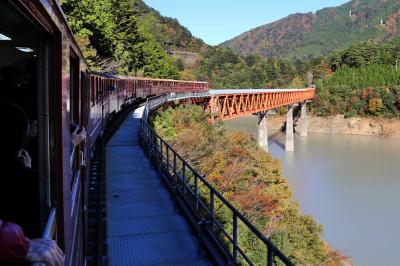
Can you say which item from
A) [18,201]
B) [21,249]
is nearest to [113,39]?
[18,201]

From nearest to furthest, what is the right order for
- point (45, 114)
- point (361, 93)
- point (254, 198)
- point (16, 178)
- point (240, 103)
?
point (16, 178) → point (45, 114) → point (254, 198) → point (240, 103) → point (361, 93)

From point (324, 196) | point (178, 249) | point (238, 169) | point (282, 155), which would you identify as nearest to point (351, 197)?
point (324, 196)

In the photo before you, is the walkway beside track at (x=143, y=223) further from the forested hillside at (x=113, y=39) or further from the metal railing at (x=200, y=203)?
the forested hillside at (x=113, y=39)

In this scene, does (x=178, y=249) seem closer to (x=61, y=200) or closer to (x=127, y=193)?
(x=127, y=193)

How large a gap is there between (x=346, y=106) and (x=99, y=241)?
75.4 m

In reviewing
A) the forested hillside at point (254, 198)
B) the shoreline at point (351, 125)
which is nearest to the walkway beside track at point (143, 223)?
the forested hillside at point (254, 198)

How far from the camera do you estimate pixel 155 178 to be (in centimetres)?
1109

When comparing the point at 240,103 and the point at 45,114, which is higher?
the point at 240,103

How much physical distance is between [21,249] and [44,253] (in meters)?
0.17

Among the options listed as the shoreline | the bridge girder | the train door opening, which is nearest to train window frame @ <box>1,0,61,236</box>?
the train door opening

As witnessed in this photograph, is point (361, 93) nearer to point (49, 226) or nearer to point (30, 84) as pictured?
point (30, 84)

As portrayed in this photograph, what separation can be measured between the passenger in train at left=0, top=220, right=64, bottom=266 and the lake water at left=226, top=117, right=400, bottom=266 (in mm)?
21789

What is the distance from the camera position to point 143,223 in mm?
7863

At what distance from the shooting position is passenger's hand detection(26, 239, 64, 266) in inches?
56.6
